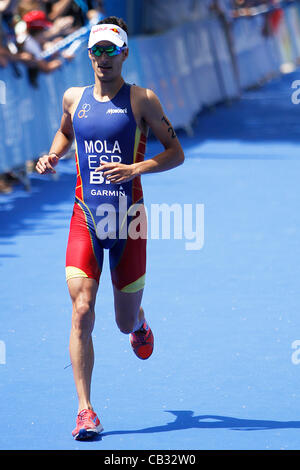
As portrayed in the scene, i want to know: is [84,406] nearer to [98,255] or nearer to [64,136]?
[98,255]

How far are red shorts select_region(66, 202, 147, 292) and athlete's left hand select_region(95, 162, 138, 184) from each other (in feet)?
1.23

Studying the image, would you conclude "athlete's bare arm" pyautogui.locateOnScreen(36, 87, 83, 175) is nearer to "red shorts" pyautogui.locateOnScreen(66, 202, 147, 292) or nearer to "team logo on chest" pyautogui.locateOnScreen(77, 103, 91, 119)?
"team logo on chest" pyautogui.locateOnScreen(77, 103, 91, 119)

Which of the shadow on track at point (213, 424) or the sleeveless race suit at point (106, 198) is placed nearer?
the shadow on track at point (213, 424)

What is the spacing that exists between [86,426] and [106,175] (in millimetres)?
1380

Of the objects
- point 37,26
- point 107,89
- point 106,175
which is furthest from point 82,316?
point 37,26

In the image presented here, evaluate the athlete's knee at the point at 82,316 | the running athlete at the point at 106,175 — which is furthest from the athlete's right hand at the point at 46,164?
the athlete's knee at the point at 82,316

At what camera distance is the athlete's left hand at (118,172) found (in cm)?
555

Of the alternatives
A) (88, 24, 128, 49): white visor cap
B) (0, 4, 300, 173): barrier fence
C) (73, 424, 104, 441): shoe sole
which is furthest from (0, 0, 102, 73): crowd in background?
(73, 424, 104, 441): shoe sole

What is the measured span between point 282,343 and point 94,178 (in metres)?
2.25

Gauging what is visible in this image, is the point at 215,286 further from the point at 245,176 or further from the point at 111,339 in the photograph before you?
the point at 245,176

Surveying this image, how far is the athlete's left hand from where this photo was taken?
5551 mm

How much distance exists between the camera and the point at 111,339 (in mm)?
7559

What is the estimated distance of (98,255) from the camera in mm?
5836

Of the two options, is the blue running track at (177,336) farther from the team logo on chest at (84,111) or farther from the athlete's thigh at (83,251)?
the team logo on chest at (84,111)
